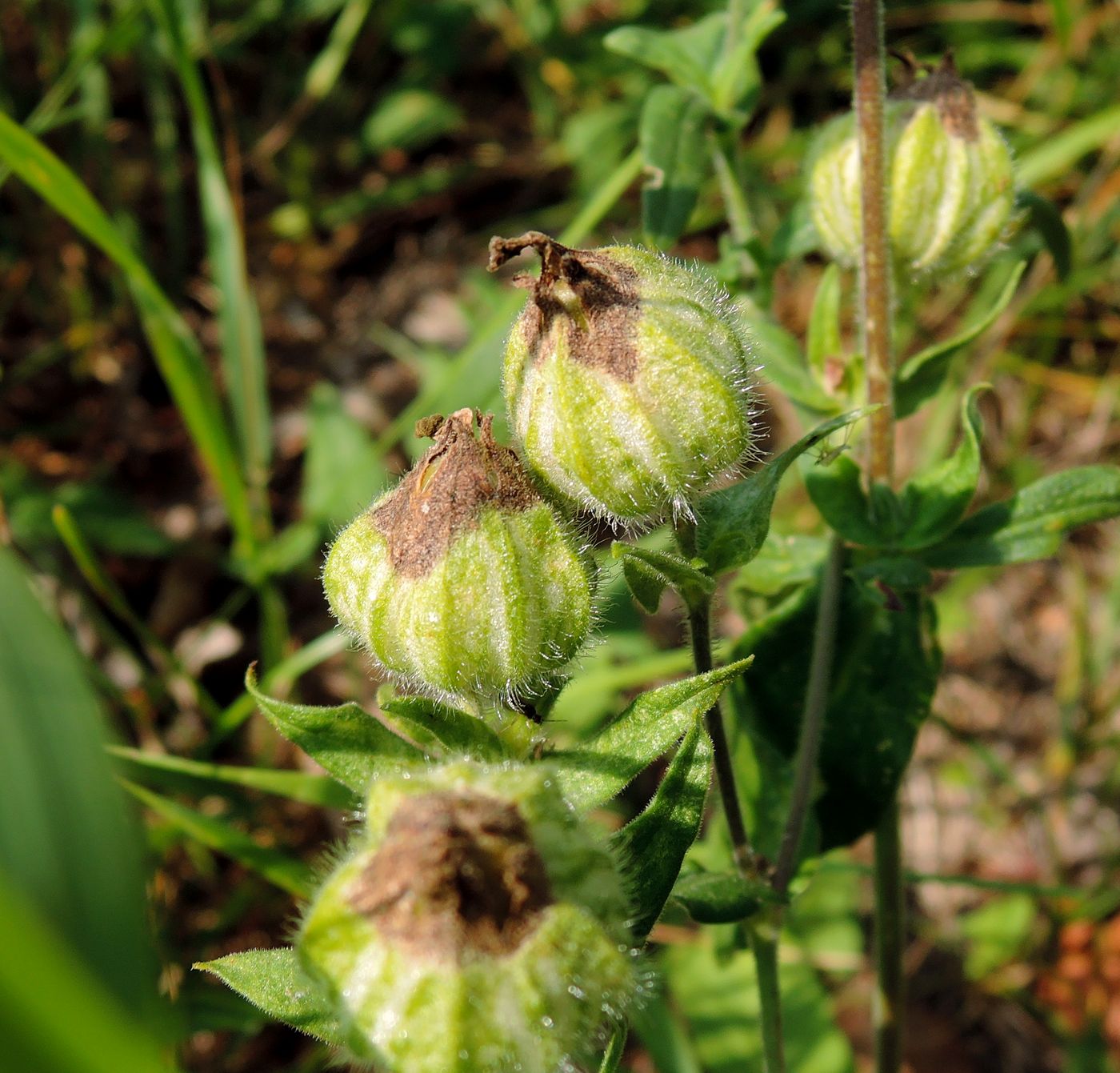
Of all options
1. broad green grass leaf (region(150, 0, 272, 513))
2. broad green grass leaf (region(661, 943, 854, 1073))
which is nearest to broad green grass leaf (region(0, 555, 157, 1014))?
broad green grass leaf (region(661, 943, 854, 1073))

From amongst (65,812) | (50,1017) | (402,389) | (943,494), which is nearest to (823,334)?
(943,494)

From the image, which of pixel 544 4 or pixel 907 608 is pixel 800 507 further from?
pixel 544 4

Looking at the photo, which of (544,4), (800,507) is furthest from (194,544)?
(544,4)

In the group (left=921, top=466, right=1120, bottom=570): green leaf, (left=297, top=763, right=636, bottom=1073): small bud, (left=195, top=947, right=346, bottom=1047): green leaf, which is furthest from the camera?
(left=921, top=466, right=1120, bottom=570): green leaf

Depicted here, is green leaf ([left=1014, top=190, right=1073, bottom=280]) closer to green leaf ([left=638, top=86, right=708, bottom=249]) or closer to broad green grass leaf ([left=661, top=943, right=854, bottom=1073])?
green leaf ([left=638, top=86, right=708, bottom=249])

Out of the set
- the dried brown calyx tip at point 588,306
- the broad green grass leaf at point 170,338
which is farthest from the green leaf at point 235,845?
the dried brown calyx tip at point 588,306

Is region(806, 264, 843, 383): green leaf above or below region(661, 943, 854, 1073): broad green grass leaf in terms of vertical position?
above
